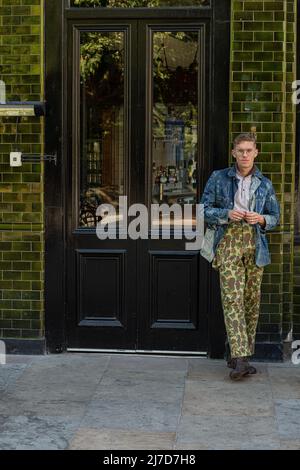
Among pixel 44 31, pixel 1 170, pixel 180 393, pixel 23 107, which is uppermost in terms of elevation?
pixel 44 31

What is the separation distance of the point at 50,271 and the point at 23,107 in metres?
1.48

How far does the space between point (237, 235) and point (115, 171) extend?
57.4 inches

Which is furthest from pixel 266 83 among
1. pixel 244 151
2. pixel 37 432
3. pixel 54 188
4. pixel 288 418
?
pixel 37 432

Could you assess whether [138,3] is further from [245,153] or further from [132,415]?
[132,415]

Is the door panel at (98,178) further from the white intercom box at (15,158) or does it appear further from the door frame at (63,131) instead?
the white intercom box at (15,158)

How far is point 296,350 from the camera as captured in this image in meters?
7.16

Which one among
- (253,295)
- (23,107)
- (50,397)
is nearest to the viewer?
(50,397)

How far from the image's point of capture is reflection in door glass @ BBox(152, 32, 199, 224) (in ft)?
23.4

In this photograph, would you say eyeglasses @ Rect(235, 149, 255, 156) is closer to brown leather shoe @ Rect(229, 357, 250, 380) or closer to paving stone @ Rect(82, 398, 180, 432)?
brown leather shoe @ Rect(229, 357, 250, 380)

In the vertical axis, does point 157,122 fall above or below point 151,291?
above

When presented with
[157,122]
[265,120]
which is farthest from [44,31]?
[265,120]

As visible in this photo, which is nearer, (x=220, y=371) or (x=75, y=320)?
(x=220, y=371)

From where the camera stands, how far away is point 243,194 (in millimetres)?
6398

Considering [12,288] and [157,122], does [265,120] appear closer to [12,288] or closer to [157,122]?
[157,122]
